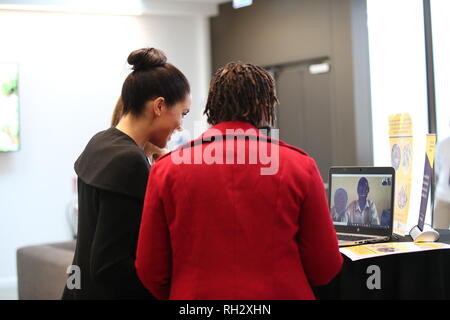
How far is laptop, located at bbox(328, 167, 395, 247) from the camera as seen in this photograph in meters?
2.40

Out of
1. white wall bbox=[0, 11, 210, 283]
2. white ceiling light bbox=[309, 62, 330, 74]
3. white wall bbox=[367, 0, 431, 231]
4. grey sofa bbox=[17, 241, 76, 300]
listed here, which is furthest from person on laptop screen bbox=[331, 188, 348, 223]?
white wall bbox=[0, 11, 210, 283]

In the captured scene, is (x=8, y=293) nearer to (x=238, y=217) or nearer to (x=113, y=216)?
(x=113, y=216)

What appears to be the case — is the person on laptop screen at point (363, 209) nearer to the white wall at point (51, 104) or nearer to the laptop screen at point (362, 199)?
the laptop screen at point (362, 199)

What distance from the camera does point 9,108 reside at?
6332mm

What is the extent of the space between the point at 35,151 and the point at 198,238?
535 centimetres

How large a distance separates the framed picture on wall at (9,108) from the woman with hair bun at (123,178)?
15.4 feet

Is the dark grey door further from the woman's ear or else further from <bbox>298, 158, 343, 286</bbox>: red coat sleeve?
<bbox>298, 158, 343, 286</bbox>: red coat sleeve

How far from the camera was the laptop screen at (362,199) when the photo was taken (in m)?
2.42

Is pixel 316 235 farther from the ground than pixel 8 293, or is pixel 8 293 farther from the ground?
pixel 316 235

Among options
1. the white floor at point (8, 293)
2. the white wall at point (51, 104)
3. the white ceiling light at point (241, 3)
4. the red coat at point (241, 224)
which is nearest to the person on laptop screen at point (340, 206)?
the red coat at point (241, 224)

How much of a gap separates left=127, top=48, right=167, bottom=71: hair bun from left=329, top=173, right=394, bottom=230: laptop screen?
1023 mm

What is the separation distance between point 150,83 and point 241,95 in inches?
17.2

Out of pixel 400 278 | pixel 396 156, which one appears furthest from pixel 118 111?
pixel 396 156
